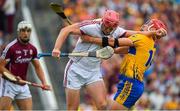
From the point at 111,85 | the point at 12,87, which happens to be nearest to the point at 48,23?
the point at 111,85

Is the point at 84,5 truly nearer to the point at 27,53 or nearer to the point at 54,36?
the point at 54,36

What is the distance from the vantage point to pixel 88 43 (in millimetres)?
14227

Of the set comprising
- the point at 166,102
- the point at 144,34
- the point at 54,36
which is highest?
the point at 144,34

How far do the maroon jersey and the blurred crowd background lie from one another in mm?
5399

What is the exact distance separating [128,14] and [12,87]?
31.5 feet

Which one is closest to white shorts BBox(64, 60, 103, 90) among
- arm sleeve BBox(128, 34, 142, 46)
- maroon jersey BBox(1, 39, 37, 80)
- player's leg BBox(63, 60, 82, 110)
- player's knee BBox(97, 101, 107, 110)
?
player's leg BBox(63, 60, 82, 110)

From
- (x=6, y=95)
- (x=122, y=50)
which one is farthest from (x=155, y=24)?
(x=6, y=95)

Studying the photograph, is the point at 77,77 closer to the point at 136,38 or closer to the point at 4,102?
the point at 136,38

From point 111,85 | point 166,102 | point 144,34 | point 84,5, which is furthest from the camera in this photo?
point 84,5

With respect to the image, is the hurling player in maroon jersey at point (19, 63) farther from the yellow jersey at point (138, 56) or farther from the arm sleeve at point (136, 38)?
the arm sleeve at point (136, 38)

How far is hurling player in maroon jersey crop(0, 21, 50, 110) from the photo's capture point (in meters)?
14.4

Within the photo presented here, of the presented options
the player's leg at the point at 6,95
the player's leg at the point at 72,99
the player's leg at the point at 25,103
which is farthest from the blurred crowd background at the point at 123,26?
the player's leg at the point at 72,99

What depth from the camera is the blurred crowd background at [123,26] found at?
20.3m

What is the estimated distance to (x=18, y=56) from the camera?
14383 mm
